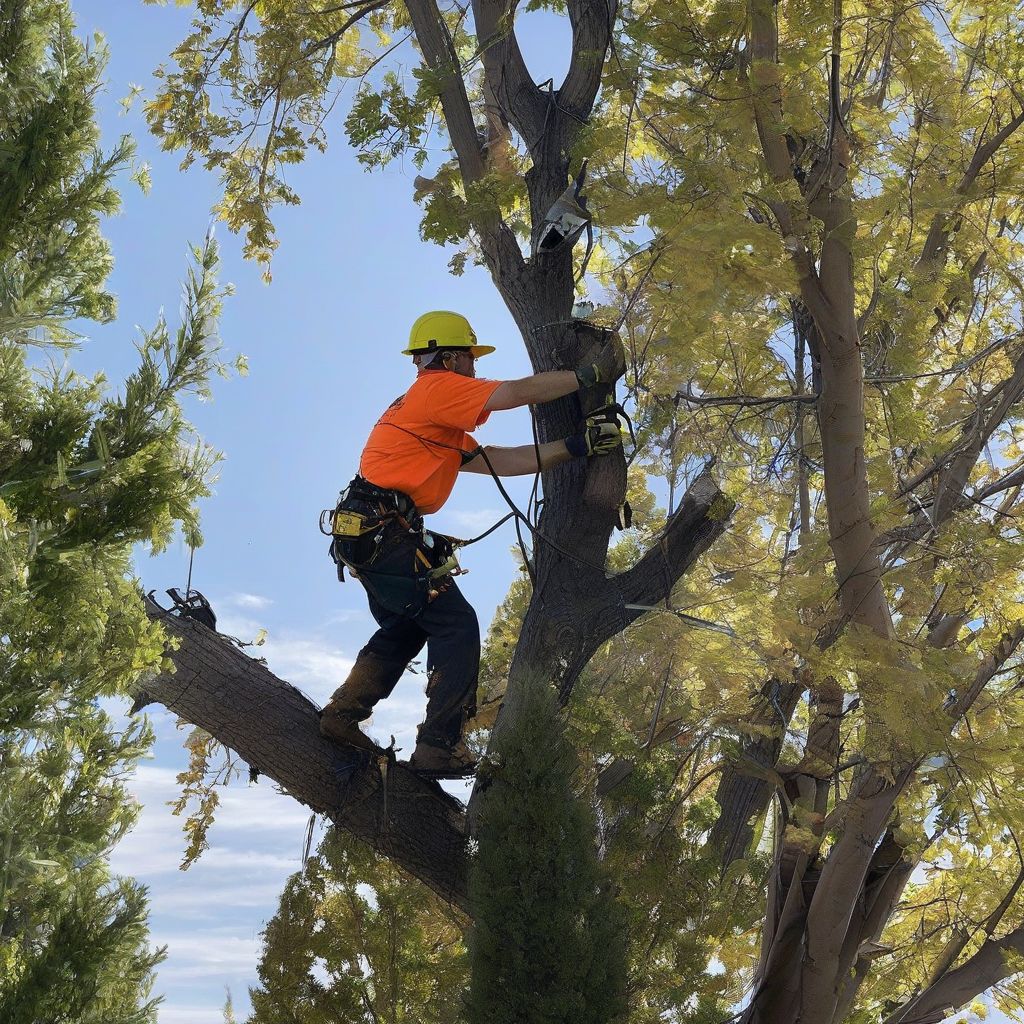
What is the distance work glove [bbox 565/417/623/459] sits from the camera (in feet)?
18.5

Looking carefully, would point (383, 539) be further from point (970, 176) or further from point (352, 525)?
point (970, 176)

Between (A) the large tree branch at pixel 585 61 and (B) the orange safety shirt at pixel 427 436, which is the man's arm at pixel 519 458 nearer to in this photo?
(B) the orange safety shirt at pixel 427 436

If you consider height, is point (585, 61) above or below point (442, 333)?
above

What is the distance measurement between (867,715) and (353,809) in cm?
249

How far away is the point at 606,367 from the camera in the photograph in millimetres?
5629

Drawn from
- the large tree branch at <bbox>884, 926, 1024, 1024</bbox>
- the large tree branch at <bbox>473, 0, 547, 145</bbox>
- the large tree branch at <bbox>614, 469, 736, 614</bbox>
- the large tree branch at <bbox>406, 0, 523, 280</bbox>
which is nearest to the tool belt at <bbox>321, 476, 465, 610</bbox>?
the large tree branch at <bbox>614, 469, 736, 614</bbox>

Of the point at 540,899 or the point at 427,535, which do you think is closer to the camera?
the point at 540,899

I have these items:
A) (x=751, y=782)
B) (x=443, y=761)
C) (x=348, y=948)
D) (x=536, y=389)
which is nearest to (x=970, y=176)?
(x=536, y=389)

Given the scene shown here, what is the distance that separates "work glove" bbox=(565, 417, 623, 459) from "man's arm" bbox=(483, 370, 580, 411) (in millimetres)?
265

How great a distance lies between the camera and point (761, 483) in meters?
6.82

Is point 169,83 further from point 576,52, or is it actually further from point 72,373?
point 72,373

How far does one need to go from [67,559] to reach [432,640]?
1757 mm

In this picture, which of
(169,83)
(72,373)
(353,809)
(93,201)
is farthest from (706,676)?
(169,83)

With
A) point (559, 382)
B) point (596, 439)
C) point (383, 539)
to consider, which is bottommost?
point (383, 539)
